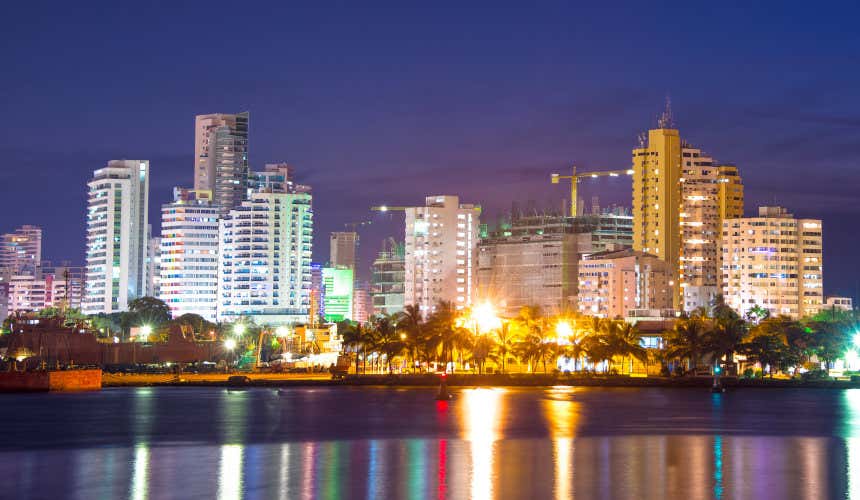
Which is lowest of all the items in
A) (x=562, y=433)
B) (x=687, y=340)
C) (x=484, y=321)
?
(x=562, y=433)

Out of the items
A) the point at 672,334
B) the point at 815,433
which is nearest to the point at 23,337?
the point at 672,334

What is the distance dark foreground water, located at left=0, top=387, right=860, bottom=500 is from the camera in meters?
57.7

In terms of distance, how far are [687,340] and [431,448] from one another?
276 feet

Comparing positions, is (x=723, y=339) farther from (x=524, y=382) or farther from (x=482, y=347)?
(x=482, y=347)

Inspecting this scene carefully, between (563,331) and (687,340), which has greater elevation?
(563,331)

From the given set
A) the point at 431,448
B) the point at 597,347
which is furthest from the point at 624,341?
the point at 431,448

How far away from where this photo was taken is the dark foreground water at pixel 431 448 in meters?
57.7

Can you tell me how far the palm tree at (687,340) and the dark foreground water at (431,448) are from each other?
25.2 m

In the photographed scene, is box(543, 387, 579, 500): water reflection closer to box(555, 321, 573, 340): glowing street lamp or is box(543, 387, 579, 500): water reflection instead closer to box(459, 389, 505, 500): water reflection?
box(459, 389, 505, 500): water reflection

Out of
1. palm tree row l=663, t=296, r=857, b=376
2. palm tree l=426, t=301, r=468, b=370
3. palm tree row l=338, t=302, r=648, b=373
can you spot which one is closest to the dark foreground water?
palm tree row l=338, t=302, r=648, b=373

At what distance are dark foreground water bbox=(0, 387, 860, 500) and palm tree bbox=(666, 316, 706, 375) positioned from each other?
25.2m

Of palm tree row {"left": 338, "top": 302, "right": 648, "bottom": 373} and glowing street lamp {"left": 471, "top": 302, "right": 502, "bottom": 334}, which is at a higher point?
glowing street lamp {"left": 471, "top": 302, "right": 502, "bottom": 334}

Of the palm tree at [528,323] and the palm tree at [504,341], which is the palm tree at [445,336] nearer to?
the palm tree at [504,341]

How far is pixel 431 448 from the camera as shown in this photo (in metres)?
75.2
